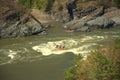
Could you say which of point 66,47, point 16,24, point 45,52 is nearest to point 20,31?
point 16,24

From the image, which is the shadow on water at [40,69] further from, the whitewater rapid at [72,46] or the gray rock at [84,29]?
the gray rock at [84,29]

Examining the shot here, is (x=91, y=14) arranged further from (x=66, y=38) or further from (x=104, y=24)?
(x=66, y=38)

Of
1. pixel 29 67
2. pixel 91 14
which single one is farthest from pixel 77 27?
pixel 29 67

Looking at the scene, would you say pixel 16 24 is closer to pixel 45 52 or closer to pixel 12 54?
pixel 12 54

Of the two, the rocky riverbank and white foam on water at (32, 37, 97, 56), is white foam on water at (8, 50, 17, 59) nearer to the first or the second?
white foam on water at (32, 37, 97, 56)

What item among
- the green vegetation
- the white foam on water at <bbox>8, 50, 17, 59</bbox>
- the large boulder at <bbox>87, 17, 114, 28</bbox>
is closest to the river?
the white foam on water at <bbox>8, 50, 17, 59</bbox>

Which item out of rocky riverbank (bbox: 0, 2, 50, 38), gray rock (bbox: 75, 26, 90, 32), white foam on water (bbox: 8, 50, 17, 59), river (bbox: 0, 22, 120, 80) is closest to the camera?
river (bbox: 0, 22, 120, 80)

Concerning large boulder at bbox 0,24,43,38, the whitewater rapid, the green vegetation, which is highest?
the green vegetation
